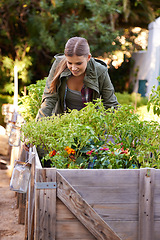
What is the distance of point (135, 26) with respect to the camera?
42.3 feet

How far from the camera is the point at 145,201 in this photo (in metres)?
1.93

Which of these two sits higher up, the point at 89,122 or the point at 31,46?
the point at 31,46

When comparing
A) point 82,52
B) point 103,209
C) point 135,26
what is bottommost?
point 103,209

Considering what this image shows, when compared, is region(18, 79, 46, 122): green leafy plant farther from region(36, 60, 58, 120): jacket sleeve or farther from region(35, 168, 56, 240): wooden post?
region(35, 168, 56, 240): wooden post

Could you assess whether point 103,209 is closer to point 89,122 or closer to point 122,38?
point 89,122

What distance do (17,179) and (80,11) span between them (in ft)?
31.5

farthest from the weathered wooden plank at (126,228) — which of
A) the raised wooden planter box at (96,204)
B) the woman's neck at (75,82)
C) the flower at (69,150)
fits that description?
the woman's neck at (75,82)

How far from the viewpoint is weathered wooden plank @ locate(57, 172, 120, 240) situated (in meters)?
1.86

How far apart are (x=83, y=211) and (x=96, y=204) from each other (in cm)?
8

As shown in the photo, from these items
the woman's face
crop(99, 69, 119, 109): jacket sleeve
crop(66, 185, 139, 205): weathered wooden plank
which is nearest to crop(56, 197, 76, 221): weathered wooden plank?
crop(66, 185, 139, 205): weathered wooden plank

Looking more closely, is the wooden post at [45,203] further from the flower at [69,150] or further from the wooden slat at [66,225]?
the flower at [69,150]

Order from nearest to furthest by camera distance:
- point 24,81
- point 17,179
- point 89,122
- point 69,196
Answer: point 69,196, point 17,179, point 89,122, point 24,81

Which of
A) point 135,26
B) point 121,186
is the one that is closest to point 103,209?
point 121,186

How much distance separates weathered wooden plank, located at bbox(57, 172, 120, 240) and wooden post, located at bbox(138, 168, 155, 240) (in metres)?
0.15
